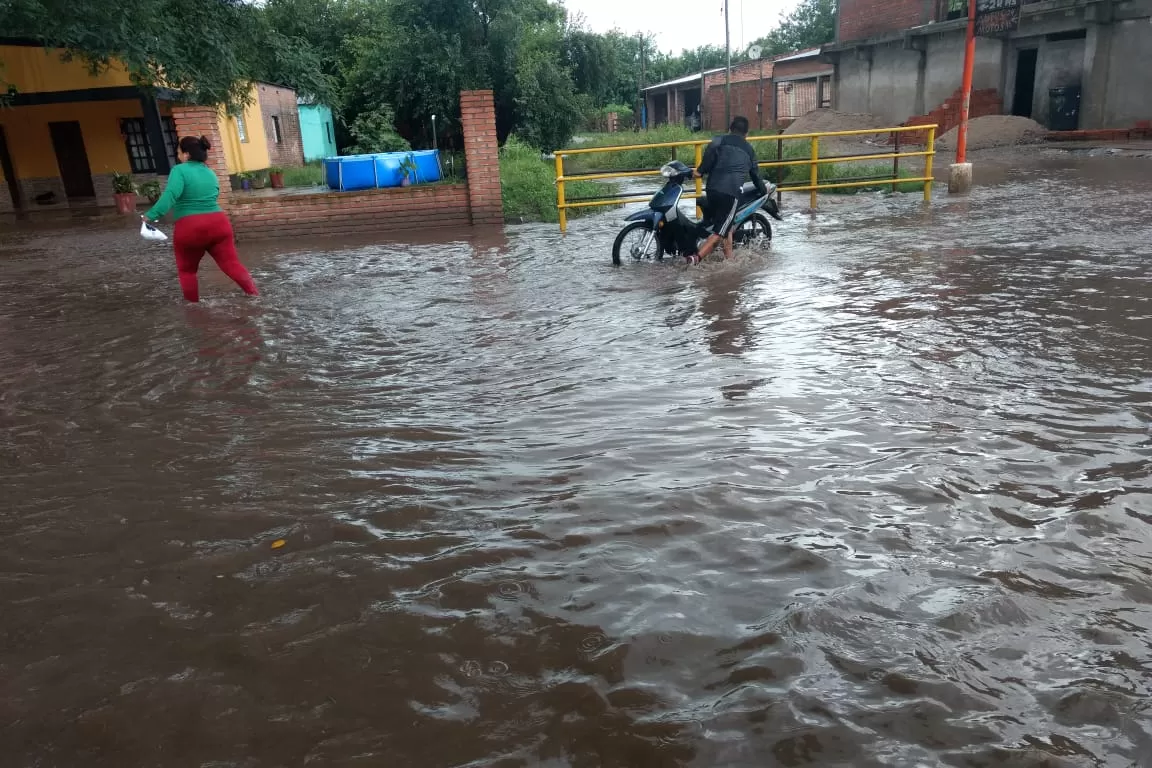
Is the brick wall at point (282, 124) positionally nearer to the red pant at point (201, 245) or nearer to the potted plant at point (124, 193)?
the potted plant at point (124, 193)

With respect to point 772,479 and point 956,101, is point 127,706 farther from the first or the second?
point 956,101

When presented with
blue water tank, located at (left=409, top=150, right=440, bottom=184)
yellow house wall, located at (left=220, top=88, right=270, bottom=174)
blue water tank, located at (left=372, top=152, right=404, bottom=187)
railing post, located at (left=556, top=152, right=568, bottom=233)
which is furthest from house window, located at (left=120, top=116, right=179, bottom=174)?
railing post, located at (left=556, top=152, right=568, bottom=233)

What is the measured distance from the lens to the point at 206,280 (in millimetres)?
10219

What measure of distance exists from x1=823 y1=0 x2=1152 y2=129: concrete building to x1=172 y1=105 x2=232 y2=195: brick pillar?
2270 centimetres

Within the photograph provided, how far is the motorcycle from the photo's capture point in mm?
9180

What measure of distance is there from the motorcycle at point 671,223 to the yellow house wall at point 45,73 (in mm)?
17459

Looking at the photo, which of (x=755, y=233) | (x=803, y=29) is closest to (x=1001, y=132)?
(x=755, y=233)

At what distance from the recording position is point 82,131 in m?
23.7

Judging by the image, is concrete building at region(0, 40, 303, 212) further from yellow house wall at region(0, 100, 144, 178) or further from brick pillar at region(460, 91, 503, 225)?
brick pillar at region(460, 91, 503, 225)

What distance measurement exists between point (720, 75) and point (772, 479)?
47.3m

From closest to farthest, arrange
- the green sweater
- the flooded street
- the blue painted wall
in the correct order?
1. the flooded street
2. the green sweater
3. the blue painted wall

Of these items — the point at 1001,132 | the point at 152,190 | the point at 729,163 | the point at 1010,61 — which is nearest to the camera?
the point at 729,163

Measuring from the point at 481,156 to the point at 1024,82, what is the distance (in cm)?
2234

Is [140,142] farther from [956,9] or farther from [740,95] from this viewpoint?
[740,95]
